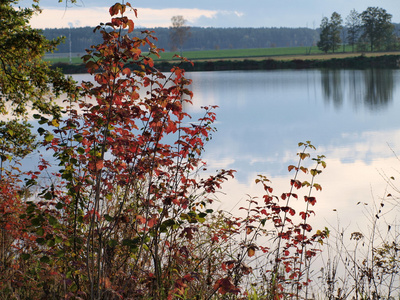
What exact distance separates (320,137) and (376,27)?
85174mm

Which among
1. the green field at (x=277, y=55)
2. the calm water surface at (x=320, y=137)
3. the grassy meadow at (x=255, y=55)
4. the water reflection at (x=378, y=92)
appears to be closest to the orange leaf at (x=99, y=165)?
the calm water surface at (x=320, y=137)

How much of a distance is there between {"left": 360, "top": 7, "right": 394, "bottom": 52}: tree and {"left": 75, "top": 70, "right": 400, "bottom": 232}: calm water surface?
193ft

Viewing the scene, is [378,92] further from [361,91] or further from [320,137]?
[320,137]

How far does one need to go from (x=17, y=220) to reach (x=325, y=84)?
3866cm

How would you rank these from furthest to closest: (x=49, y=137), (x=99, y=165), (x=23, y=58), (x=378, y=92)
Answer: (x=378, y=92) < (x=23, y=58) < (x=49, y=137) < (x=99, y=165)

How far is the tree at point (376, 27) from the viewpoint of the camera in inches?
3738

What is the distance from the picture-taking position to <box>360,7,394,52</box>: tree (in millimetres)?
94938

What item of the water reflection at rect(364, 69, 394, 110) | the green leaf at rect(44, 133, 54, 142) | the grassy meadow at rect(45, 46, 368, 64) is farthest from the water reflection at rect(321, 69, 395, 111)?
the grassy meadow at rect(45, 46, 368, 64)

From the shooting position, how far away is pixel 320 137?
19.0 m

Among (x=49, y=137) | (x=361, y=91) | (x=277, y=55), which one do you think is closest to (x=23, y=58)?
(x=49, y=137)

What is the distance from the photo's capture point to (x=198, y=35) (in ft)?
612

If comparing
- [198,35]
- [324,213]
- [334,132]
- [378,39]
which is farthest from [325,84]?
[198,35]

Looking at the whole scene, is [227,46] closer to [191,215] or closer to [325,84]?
[325,84]

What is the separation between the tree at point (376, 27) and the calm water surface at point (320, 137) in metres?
58.9
